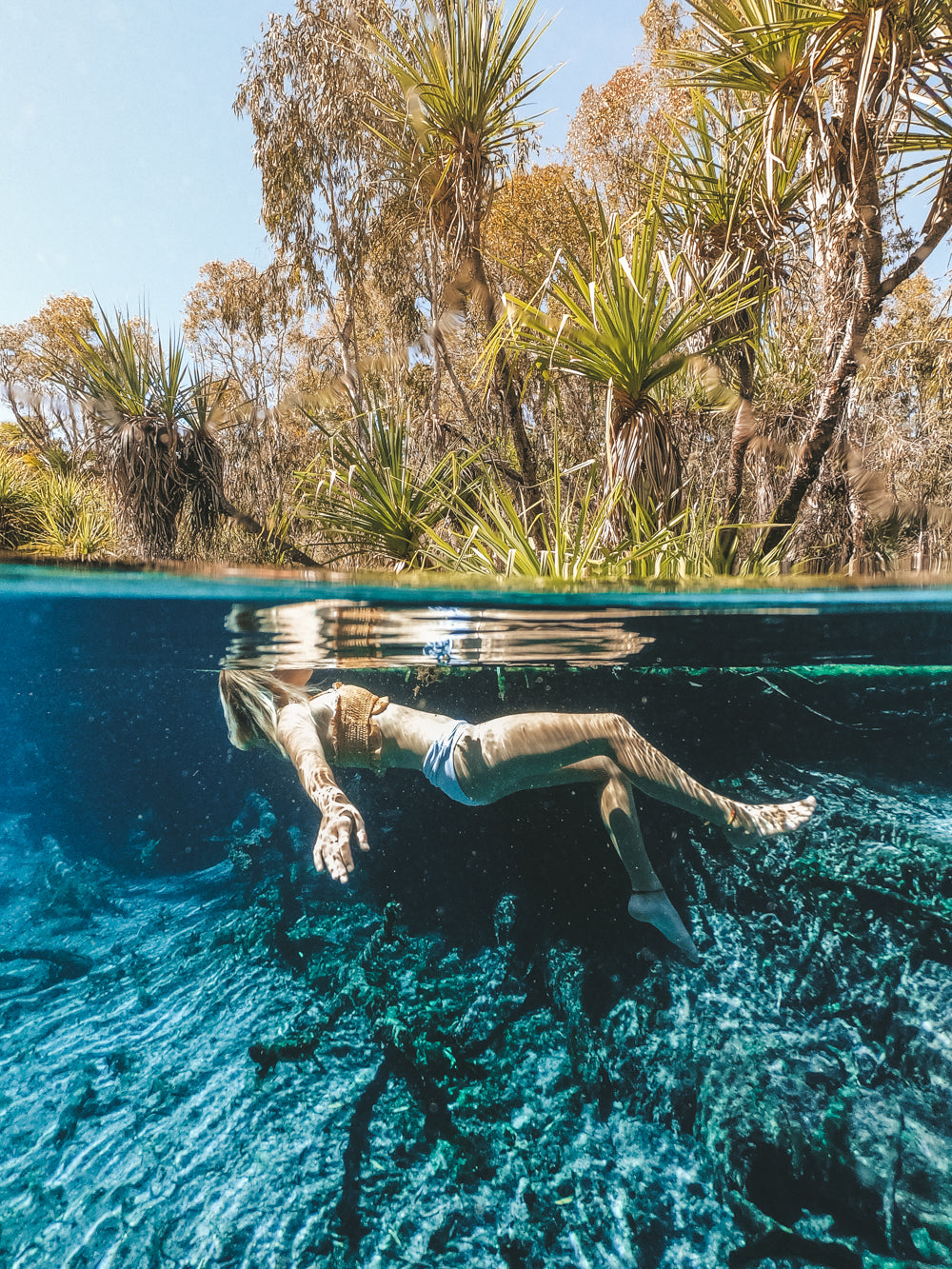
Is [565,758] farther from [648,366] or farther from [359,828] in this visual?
[648,366]

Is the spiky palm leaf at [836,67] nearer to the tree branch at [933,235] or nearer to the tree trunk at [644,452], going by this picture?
the tree branch at [933,235]

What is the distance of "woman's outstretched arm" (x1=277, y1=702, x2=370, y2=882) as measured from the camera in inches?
121

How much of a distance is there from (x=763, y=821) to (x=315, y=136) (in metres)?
14.9

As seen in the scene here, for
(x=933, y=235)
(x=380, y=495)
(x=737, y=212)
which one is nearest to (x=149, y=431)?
(x=380, y=495)

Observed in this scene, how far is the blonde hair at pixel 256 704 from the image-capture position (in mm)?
4590

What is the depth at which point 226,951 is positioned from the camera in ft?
12.9

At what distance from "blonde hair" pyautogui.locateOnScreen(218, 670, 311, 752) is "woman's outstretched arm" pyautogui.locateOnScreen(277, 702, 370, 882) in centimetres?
15

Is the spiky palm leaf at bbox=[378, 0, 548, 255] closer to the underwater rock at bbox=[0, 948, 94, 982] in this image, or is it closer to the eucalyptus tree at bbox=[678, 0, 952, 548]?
the eucalyptus tree at bbox=[678, 0, 952, 548]

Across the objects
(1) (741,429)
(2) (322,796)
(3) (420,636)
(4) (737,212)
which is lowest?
(2) (322,796)

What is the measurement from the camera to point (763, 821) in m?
4.32

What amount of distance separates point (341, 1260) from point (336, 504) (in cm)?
421

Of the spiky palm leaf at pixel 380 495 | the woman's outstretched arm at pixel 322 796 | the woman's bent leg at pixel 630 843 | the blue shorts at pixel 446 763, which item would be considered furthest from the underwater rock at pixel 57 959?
the spiky palm leaf at pixel 380 495

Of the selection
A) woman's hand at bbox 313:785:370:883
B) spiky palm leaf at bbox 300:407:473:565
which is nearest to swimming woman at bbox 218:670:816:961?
woman's hand at bbox 313:785:370:883

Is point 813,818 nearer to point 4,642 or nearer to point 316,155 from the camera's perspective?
point 4,642
